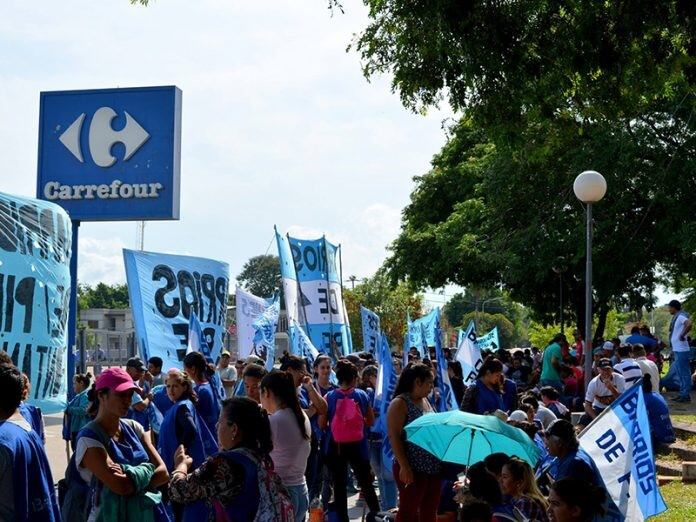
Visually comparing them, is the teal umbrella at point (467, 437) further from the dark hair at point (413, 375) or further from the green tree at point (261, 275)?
the green tree at point (261, 275)

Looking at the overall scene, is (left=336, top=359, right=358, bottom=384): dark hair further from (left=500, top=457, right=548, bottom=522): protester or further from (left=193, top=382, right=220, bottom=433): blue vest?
(left=500, top=457, right=548, bottom=522): protester

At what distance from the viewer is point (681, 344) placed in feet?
59.4

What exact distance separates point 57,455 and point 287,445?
33.4 feet

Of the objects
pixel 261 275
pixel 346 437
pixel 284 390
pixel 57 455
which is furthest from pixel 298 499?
pixel 261 275

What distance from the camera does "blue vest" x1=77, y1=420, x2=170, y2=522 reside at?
543cm

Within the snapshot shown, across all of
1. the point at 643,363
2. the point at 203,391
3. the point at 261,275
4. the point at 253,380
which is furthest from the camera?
the point at 261,275

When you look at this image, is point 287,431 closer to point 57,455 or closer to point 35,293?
point 35,293

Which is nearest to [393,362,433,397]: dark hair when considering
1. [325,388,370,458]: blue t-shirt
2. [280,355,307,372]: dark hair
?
[280,355,307,372]: dark hair

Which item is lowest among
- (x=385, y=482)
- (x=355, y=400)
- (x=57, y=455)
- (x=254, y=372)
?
(x=385, y=482)

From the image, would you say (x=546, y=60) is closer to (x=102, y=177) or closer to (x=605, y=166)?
→ (x=102, y=177)

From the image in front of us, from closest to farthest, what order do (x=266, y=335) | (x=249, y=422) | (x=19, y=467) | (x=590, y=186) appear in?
(x=19, y=467)
(x=249, y=422)
(x=590, y=186)
(x=266, y=335)

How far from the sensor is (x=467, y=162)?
35.1m

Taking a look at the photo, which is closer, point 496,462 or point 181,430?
point 496,462

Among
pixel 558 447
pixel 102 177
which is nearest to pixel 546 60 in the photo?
pixel 558 447
